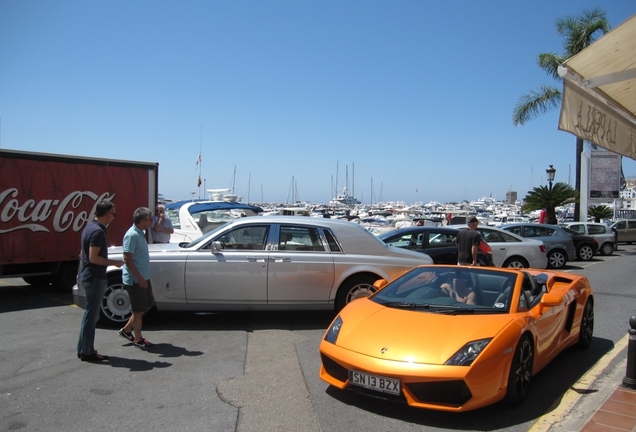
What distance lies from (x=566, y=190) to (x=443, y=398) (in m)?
29.1

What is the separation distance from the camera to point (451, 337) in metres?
4.52

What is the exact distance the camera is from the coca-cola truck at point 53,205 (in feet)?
31.5

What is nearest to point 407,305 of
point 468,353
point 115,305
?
point 468,353

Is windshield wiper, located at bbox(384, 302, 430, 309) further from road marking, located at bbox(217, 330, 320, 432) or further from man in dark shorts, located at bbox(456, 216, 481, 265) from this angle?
man in dark shorts, located at bbox(456, 216, 481, 265)

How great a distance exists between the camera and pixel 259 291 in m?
7.52

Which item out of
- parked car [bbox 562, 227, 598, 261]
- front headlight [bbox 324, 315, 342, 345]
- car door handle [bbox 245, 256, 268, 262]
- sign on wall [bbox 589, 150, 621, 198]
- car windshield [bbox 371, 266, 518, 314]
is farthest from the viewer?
sign on wall [bbox 589, 150, 621, 198]

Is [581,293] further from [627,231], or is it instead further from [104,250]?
[627,231]

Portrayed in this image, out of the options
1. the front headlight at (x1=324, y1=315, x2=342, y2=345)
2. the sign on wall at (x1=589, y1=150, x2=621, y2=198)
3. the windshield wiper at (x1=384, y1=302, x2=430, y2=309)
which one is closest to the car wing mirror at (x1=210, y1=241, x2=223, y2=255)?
the front headlight at (x1=324, y1=315, x2=342, y2=345)

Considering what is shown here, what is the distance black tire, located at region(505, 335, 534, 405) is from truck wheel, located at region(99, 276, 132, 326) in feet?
17.0

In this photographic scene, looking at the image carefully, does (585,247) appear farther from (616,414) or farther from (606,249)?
(616,414)

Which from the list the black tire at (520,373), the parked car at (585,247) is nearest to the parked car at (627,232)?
the parked car at (585,247)

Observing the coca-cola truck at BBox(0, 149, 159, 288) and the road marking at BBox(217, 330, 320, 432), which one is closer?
the road marking at BBox(217, 330, 320, 432)

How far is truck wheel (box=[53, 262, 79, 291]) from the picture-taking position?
34.3ft

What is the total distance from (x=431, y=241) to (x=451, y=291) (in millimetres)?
7294
